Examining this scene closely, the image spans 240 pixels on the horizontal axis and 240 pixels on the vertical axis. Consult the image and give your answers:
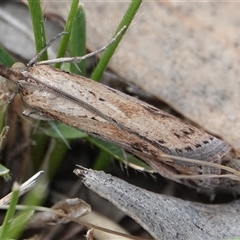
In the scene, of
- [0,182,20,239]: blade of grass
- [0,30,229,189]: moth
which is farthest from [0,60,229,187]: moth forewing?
[0,182,20,239]: blade of grass

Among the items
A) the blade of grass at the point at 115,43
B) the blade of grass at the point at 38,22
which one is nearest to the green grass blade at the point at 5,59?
the blade of grass at the point at 38,22

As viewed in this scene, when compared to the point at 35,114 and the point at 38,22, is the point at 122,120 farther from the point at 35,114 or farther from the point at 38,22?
the point at 38,22

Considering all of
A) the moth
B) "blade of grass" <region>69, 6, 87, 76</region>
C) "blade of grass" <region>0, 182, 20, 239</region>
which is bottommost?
"blade of grass" <region>0, 182, 20, 239</region>

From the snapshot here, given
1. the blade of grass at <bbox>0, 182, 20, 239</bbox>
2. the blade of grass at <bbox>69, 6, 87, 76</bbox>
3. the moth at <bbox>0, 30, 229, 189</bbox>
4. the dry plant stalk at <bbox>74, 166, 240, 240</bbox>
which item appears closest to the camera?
the blade of grass at <bbox>0, 182, 20, 239</bbox>

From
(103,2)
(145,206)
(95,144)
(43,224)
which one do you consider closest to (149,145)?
(145,206)

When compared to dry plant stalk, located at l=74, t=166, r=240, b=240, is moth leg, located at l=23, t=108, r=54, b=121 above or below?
above

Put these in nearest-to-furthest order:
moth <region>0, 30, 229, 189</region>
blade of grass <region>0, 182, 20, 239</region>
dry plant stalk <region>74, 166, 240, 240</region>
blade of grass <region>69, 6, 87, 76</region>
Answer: blade of grass <region>0, 182, 20, 239</region>, dry plant stalk <region>74, 166, 240, 240</region>, moth <region>0, 30, 229, 189</region>, blade of grass <region>69, 6, 87, 76</region>

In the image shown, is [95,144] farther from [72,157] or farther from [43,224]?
[43,224]

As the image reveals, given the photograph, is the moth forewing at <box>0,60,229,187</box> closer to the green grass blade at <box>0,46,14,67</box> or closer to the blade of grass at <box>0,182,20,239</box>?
the green grass blade at <box>0,46,14,67</box>
